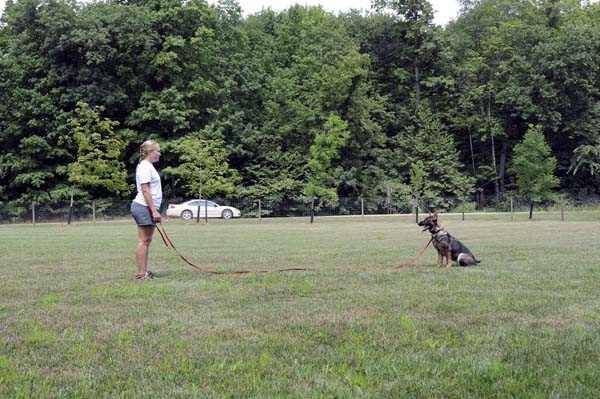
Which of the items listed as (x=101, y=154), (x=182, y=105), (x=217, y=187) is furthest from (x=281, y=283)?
(x=182, y=105)

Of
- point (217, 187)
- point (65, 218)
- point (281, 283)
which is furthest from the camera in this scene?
point (217, 187)

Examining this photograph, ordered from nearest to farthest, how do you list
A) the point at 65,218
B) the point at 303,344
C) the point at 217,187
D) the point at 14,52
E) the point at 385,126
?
the point at 303,344 < the point at 65,218 < the point at 217,187 < the point at 14,52 < the point at 385,126

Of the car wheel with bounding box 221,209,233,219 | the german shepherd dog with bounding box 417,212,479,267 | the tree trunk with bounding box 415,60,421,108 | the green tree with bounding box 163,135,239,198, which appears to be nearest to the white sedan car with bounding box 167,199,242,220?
the car wheel with bounding box 221,209,233,219

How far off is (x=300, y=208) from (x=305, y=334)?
37.1 m

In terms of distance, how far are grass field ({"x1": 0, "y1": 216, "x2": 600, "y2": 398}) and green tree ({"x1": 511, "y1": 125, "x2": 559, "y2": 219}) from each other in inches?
1635

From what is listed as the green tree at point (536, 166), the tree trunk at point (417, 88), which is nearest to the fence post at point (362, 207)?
the green tree at point (536, 166)

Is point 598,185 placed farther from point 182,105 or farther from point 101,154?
point 101,154

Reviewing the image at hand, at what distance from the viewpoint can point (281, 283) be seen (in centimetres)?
732

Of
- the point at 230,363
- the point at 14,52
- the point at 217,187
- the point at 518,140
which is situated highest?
the point at 14,52

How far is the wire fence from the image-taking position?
34.7 meters

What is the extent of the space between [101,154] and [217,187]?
8.41m

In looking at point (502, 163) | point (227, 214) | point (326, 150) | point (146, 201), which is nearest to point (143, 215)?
point (146, 201)

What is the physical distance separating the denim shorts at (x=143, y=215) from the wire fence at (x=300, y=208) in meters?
26.7

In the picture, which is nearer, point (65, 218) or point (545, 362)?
point (545, 362)
